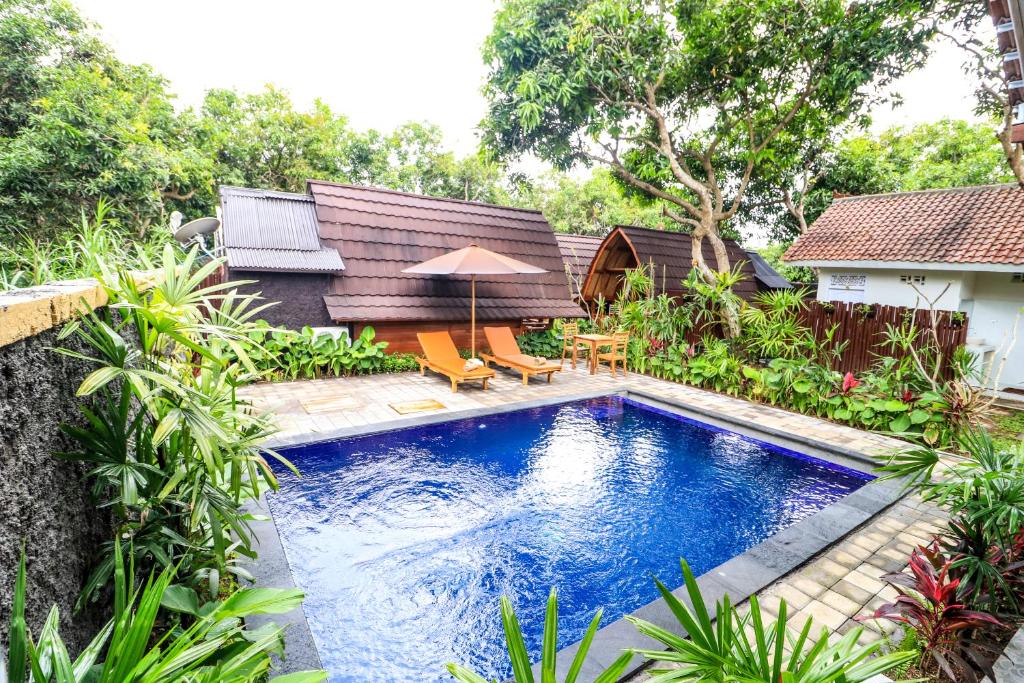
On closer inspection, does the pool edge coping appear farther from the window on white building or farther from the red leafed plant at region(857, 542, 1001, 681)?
the window on white building

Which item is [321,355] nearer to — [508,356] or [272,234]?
[272,234]

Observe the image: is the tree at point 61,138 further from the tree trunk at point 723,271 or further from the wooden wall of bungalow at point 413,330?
the tree trunk at point 723,271

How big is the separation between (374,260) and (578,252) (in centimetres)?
795

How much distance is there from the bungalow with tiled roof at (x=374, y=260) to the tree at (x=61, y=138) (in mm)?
3012

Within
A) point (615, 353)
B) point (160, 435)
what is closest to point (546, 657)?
point (160, 435)

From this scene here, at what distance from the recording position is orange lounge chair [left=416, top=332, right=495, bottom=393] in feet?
26.8

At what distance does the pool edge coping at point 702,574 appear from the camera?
2574mm

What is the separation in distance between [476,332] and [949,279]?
10194 millimetres

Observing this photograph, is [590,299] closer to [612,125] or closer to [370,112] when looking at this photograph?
[612,125]

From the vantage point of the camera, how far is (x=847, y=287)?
11781 millimetres

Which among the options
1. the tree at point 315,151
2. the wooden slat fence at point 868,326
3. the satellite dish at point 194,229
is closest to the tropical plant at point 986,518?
the wooden slat fence at point 868,326

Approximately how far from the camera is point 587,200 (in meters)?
25.8

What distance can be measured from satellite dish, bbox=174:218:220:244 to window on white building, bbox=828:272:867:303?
14.3 metres

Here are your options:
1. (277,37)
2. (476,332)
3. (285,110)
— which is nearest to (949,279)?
(476,332)
